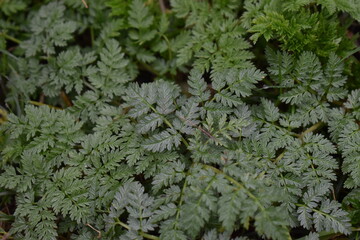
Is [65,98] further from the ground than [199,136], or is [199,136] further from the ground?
[199,136]

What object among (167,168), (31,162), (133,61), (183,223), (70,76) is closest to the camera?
(183,223)

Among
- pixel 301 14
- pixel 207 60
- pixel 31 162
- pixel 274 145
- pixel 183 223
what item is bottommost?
pixel 31 162

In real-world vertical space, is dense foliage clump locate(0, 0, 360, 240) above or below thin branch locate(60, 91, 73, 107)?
above

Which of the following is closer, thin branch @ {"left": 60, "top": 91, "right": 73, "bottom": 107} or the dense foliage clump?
the dense foliage clump

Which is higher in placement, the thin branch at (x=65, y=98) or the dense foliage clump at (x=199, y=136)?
the dense foliage clump at (x=199, y=136)

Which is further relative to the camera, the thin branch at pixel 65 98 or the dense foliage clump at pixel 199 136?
the thin branch at pixel 65 98

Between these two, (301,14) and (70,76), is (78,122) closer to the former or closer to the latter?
(70,76)

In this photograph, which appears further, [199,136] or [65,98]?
[65,98]

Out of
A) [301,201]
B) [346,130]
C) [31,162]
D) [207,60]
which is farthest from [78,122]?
[346,130]
